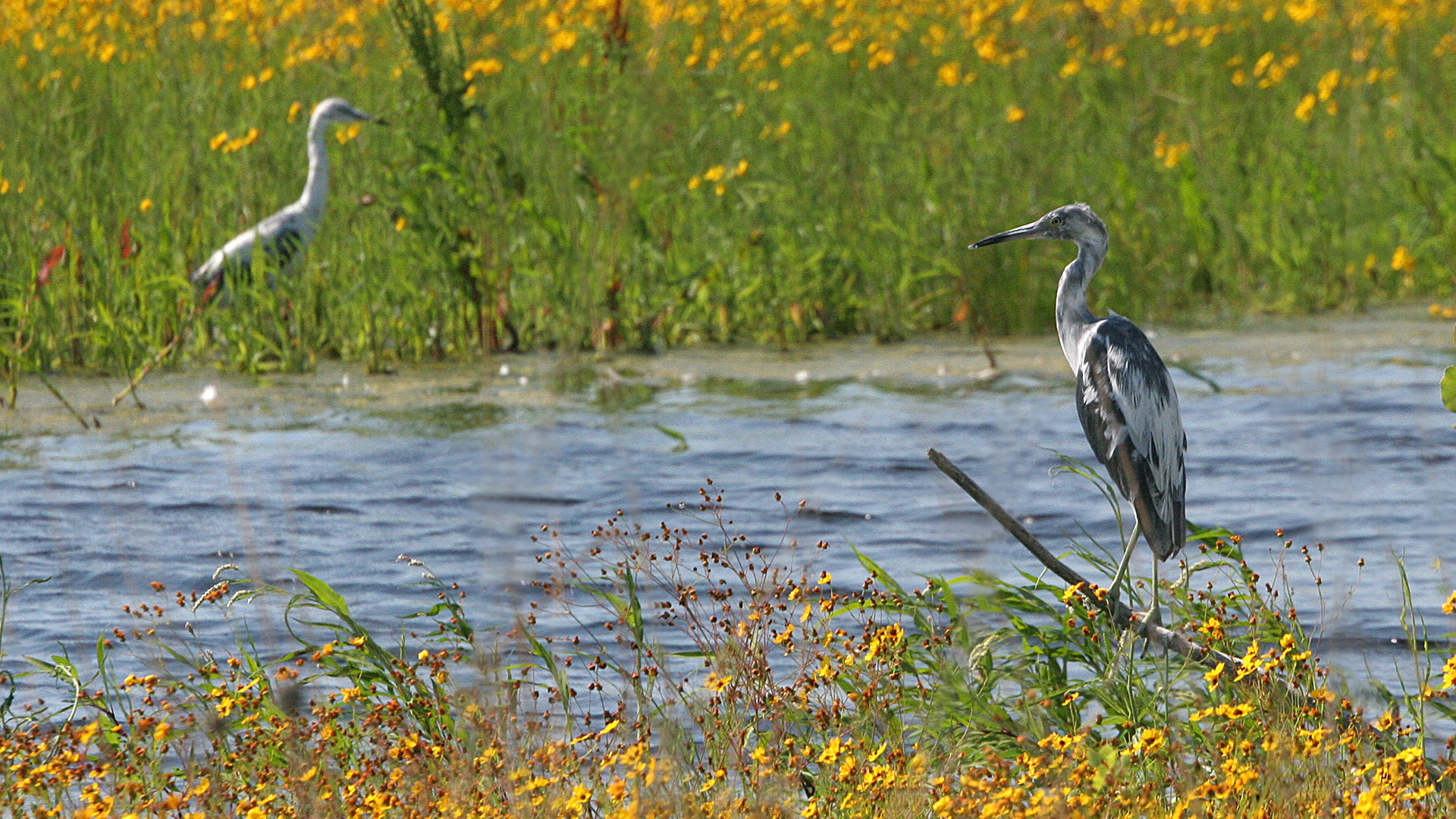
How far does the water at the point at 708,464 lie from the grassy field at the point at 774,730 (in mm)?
368

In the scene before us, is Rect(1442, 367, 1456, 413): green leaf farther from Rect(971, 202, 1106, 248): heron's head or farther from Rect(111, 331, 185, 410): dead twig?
Rect(111, 331, 185, 410): dead twig

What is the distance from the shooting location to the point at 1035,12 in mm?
10531

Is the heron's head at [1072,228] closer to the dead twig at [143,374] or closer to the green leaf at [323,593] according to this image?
the green leaf at [323,593]

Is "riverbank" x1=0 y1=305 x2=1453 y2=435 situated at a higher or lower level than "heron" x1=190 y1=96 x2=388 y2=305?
lower

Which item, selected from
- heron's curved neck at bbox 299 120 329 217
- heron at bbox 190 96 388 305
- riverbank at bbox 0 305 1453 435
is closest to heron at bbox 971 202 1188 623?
riverbank at bbox 0 305 1453 435

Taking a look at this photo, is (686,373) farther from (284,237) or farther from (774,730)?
(774,730)

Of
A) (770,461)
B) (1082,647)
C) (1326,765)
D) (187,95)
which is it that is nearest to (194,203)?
(187,95)

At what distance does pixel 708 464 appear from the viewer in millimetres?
6012

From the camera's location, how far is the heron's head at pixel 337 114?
7648mm

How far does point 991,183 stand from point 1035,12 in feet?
9.83

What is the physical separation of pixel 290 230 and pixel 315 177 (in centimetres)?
28

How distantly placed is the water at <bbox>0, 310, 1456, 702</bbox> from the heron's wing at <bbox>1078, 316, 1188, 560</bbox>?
13.0 inches

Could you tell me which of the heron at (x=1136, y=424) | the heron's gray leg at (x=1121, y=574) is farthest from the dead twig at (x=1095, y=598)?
the heron at (x=1136, y=424)

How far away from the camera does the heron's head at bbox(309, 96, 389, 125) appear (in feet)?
25.1
